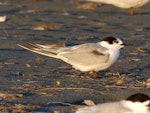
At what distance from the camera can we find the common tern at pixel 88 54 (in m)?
7.31

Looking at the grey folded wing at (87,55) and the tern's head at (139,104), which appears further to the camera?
the grey folded wing at (87,55)

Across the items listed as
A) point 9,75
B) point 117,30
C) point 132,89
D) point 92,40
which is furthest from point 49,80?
point 117,30

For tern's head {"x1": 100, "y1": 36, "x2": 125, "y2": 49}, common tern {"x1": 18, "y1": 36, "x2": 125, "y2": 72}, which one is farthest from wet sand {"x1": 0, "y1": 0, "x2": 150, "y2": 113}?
tern's head {"x1": 100, "y1": 36, "x2": 125, "y2": 49}

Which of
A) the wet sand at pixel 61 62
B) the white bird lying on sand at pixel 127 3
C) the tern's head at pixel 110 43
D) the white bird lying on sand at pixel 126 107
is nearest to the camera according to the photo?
the white bird lying on sand at pixel 126 107

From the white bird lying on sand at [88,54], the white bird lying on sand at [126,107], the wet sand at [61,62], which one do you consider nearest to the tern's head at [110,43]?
the white bird lying on sand at [88,54]

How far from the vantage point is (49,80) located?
23.2ft

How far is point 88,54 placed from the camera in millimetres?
7348

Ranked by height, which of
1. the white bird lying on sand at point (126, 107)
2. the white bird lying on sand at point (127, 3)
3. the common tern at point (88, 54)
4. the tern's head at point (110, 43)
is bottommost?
the white bird lying on sand at point (126, 107)

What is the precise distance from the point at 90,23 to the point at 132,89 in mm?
4418

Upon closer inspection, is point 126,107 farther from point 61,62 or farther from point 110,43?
point 61,62

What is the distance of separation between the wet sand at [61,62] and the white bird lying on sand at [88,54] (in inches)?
5.3

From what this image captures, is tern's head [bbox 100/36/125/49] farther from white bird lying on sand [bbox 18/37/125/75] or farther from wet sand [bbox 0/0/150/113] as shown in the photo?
wet sand [bbox 0/0/150/113]

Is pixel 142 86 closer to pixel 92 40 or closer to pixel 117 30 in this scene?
pixel 92 40

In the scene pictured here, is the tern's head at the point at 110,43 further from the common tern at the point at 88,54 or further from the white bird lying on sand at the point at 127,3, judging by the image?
the white bird lying on sand at the point at 127,3
